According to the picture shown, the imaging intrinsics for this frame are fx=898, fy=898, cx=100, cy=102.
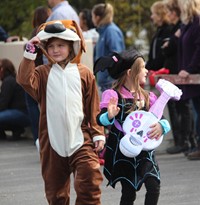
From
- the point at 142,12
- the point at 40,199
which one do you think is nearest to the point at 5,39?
the point at 40,199

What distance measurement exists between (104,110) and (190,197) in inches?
79.6

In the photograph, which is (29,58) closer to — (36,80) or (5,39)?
(36,80)

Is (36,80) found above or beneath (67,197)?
above

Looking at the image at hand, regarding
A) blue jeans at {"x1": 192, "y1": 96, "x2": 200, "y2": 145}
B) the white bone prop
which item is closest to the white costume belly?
the white bone prop

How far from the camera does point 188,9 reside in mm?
10594

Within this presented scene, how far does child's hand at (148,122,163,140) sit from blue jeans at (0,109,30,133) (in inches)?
272

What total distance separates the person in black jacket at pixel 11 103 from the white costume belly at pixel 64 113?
6637 mm

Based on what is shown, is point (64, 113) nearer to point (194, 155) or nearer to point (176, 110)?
point (194, 155)

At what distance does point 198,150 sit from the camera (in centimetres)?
1075

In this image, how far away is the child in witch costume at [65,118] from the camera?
21.9 ft

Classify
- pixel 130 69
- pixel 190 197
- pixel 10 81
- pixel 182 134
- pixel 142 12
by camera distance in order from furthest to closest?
1. pixel 142 12
2. pixel 10 81
3. pixel 182 134
4. pixel 190 197
5. pixel 130 69

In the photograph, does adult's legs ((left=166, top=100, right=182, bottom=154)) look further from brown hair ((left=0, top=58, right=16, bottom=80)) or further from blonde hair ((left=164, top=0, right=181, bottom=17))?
brown hair ((left=0, top=58, right=16, bottom=80))

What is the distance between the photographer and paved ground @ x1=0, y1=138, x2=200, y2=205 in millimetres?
8461

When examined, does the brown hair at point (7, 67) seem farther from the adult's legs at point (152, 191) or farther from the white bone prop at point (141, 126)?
the adult's legs at point (152, 191)
